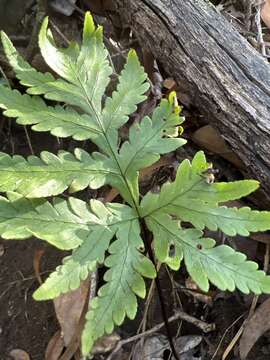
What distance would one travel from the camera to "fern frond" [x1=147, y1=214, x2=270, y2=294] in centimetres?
165

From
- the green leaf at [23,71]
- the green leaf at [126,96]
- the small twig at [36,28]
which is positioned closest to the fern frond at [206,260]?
the green leaf at [126,96]

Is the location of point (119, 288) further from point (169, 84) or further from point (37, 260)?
point (169, 84)

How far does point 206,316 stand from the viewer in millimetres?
2359

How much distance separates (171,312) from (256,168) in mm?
716

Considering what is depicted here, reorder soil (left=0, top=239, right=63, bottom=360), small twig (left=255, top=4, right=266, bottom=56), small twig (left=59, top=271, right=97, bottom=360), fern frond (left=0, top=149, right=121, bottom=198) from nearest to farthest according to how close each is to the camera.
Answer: fern frond (left=0, top=149, right=121, bottom=198) < small twig (left=59, top=271, right=97, bottom=360) < soil (left=0, top=239, right=63, bottom=360) < small twig (left=255, top=4, right=266, bottom=56)

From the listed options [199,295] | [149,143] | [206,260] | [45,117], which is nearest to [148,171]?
[199,295]

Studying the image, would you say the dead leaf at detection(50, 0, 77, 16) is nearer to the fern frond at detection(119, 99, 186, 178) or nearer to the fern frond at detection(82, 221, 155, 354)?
the fern frond at detection(119, 99, 186, 178)

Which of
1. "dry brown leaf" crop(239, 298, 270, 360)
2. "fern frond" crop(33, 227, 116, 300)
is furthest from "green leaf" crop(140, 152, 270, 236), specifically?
"dry brown leaf" crop(239, 298, 270, 360)

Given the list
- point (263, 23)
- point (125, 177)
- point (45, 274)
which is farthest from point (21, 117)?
point (263, 23)

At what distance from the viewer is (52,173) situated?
1800 millimetres

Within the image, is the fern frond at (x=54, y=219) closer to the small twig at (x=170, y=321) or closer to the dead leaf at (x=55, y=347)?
the small twig at (x=170, y=321)

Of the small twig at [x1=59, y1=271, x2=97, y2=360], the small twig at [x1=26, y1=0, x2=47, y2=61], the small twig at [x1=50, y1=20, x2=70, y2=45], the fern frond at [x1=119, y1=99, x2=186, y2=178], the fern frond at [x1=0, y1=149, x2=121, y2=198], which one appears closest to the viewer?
the fern frond at [x1=0, y1=149, x2=121, y2=198]

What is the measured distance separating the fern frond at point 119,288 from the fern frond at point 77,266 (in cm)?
4

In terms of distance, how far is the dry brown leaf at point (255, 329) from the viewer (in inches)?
87.2
